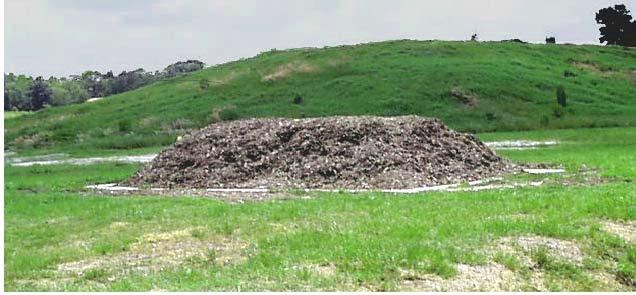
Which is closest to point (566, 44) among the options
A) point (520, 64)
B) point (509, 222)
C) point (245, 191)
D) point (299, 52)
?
point (520, 64)

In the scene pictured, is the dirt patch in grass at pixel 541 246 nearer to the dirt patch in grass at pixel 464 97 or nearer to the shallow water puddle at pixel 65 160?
the shallow water puddle at pixel 65 160

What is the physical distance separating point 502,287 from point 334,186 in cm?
2022

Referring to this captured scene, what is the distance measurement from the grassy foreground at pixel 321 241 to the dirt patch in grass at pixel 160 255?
0.03m

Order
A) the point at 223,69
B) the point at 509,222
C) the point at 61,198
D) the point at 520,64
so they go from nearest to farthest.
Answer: the point at 509,222 → the point at 61,198 → the point at 520,64 → the point at 223,69

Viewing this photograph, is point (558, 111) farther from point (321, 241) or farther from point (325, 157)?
point (321, 241)

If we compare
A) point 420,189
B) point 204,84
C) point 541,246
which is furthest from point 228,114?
point 541,246

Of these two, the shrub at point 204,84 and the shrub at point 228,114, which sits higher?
the shrub at point 204,84

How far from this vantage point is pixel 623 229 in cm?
A: 1941

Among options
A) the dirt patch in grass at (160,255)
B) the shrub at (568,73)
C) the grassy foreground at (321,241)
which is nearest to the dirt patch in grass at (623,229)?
the grassy foreground at (321,241)

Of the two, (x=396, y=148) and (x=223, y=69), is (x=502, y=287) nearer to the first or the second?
(x=396, y=148)

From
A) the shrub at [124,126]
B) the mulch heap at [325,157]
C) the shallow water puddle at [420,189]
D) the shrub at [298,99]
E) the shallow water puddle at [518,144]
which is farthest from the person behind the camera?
the shrub at [298,99]

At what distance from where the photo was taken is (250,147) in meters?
40.1

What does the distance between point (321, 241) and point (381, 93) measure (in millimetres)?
86711

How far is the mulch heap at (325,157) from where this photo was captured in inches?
1399
